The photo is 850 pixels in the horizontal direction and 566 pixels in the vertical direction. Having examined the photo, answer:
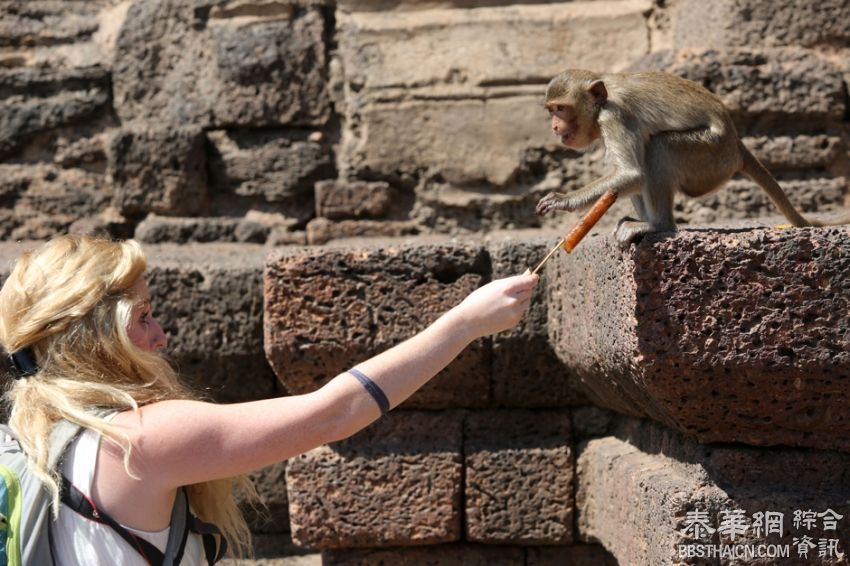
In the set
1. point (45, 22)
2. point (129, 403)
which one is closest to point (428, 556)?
point (129, 403)

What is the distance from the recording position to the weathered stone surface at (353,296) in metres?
4.17

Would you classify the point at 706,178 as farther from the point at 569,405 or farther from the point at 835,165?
the point at 835,165

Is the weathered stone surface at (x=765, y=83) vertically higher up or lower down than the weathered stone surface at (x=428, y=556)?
higher up

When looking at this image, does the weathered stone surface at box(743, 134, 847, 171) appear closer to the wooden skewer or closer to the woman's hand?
the wooden skewer

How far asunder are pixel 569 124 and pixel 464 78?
5.99 ft

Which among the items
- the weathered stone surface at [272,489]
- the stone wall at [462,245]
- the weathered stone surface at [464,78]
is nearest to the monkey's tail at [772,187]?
the stone wall at [462,245]

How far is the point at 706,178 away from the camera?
11.0ft

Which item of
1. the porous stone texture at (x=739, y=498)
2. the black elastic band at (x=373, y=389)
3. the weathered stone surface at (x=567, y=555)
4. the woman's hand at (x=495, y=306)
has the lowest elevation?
the weathered stone surface at (x=567, y=555)

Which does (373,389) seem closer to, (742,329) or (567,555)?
(742,329)

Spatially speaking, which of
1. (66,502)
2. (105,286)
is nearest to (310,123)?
(105,286)

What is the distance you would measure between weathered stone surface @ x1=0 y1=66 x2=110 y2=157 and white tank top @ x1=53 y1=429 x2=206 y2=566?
11.2 feet

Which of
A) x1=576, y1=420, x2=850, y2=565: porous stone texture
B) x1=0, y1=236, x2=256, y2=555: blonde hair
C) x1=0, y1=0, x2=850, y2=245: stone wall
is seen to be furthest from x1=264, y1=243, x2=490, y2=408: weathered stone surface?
x1=0, y1=236, x2=256, y2=555: blonde hair

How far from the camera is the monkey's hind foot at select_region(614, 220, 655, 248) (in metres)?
3.06

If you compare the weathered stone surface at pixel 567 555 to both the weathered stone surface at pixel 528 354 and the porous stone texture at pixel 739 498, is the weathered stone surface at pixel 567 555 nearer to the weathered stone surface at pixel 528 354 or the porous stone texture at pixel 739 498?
the weathered stone surface at pixel 528 354
